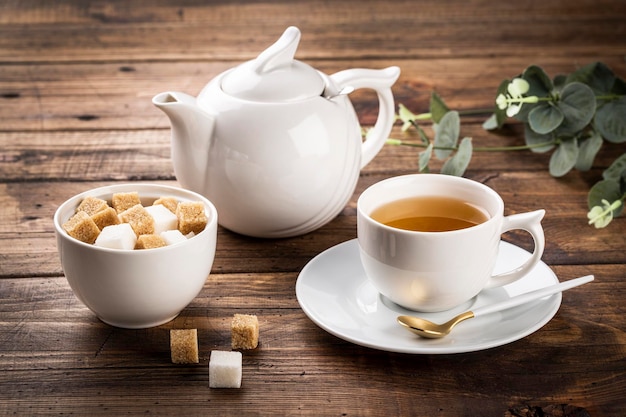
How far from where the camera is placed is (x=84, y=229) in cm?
89

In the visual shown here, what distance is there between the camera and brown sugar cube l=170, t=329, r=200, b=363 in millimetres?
861

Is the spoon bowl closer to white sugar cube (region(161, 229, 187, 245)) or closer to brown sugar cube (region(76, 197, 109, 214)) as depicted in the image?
white sugar cube (region(161, 229, 187, 245))

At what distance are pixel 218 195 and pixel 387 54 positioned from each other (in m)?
1.00

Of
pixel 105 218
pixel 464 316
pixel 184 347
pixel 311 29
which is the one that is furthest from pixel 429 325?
pixel 311 29

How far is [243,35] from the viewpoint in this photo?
2.10m

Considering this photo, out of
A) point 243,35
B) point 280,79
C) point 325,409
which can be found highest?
point 280,79

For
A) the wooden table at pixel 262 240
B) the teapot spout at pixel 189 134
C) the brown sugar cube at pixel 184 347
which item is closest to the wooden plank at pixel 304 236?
the wooden table at pixel 262 240

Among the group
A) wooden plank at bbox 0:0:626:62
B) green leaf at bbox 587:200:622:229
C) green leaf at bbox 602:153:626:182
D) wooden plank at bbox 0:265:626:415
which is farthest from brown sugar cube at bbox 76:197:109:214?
wooden plank at bbox 0:0:626:62

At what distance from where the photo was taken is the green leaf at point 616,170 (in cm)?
124

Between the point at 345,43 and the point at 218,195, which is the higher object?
the point at 218,195

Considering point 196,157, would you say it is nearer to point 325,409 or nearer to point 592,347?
point 325,409

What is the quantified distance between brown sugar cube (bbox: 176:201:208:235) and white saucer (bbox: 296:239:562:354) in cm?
13

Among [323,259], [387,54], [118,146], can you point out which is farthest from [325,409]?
[387,54]

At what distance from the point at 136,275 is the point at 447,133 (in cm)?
69
